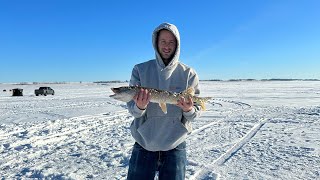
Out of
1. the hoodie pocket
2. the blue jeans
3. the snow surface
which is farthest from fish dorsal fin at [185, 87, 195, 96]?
the snow surface

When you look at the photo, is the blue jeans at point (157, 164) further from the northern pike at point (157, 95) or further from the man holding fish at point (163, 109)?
the northern pike at point (157, 95)

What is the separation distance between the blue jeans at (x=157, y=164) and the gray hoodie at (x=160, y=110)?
59mm

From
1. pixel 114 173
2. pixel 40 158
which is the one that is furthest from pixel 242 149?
pixel 40 158

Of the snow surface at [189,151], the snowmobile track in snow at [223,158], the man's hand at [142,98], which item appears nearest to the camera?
the man's hand at [142,98]

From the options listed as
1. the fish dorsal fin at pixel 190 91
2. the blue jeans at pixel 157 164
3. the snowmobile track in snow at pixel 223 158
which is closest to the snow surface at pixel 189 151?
the snowmobile track in snow at pixel 223 158

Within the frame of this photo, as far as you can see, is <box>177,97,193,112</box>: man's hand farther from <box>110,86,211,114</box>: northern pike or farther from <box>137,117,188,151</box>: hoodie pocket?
<box>137,117,188,151</box>: hoodie pocket

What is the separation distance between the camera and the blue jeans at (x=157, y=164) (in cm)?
281

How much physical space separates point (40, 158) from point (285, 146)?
17.9 feet

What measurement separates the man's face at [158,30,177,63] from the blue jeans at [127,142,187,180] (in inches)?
29.5

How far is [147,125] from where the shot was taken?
2.84 meters

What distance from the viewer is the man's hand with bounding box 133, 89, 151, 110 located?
2609 millimetres

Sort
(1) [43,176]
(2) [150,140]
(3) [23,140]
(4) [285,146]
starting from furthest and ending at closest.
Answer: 1. (3) [23,140]
2. (4) [285,146]
3. (1) [43,176]
4. (2) [150,140]

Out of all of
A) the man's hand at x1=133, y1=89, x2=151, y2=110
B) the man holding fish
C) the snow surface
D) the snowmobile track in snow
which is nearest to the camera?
the man's hand at x1=133, y1=89, x2=151, y2=110

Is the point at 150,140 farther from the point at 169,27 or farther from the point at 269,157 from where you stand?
the point at 269,157
